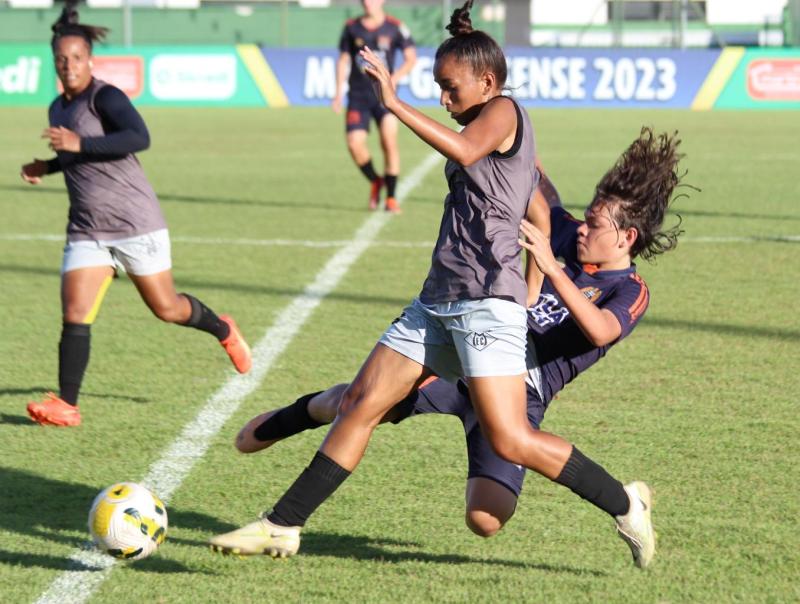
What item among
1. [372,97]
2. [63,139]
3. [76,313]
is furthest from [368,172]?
[63,139]

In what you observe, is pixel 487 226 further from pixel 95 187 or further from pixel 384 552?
pixel 95 187

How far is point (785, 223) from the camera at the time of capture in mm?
12219

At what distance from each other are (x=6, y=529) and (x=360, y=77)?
31.1ft

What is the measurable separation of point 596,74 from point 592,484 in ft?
80.1

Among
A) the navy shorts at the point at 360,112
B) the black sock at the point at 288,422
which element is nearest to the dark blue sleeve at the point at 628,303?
the black sock at the point at 288,422

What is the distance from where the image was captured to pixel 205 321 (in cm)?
659

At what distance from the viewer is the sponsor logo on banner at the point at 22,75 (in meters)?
27.8

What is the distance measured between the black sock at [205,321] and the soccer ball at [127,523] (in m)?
2.28

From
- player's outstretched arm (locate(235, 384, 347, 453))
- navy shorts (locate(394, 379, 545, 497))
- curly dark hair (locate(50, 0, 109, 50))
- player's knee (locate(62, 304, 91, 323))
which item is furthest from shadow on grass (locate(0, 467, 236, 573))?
curly dark hair (locate(50, 0, 109, 50))

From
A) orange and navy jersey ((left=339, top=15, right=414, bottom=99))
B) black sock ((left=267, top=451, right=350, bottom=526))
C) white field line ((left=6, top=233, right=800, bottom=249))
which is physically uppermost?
orange and navy jersey ((left=339, top=15, right=414, bottom=99))

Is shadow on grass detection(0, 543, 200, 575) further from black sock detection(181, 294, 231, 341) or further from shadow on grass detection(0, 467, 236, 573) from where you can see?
Result: black sock detection(181, 294, 231, 341)

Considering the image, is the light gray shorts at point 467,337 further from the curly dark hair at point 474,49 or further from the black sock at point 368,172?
the black sock at point 368,172

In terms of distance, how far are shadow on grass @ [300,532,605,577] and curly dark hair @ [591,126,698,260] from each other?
3.62 ft

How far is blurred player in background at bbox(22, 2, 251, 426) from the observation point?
19.4 feet
